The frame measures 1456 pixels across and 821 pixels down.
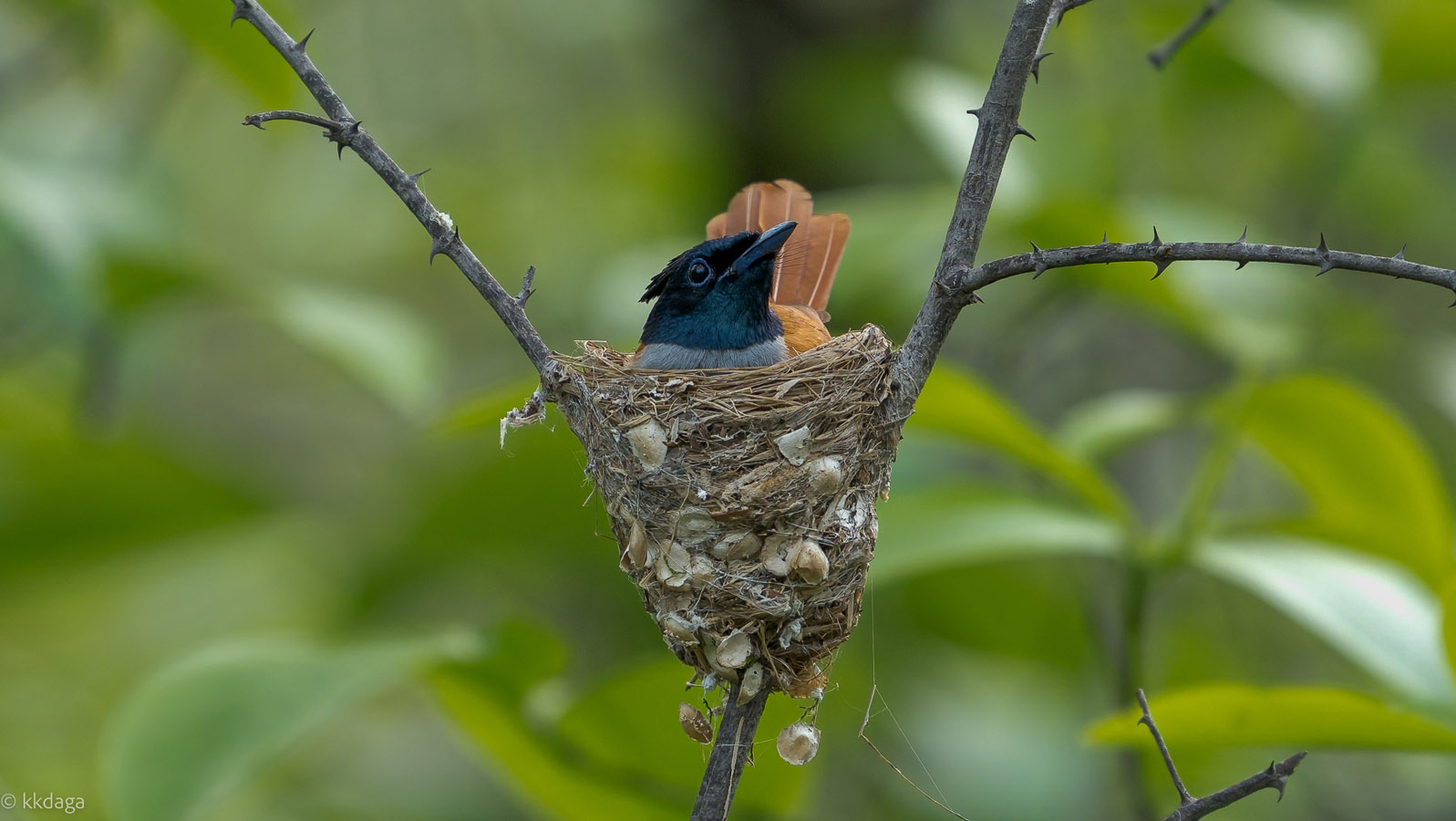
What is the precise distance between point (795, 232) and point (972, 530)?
0.84 metres

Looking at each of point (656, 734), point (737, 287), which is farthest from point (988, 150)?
point (656, 734)

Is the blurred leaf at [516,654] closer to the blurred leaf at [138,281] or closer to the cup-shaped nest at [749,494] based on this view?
the cup-shaped nest at [749,494]

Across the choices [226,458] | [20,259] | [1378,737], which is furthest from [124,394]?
[1378,737]

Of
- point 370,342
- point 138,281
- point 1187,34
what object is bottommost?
point 1187,34

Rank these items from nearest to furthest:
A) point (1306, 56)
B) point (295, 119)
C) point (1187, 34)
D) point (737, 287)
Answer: point (295, 119) → point (1187, 34) → point (737, 287) → point (1306, 56)

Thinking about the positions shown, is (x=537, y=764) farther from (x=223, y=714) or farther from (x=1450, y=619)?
(x=1450, y=619)

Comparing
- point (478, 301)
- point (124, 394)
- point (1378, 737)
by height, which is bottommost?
point (1378, 737)

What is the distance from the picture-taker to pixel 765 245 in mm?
2584

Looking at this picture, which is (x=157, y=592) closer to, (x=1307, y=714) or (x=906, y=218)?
(x=906, y=218)

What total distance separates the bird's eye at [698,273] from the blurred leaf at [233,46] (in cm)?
114

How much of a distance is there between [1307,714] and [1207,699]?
188 millimetres

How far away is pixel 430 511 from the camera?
3609 mm

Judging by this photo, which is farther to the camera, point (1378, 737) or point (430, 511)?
point (430, 511)

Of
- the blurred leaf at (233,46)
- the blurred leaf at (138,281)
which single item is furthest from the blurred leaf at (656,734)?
the blurred leaf at (138,281)
